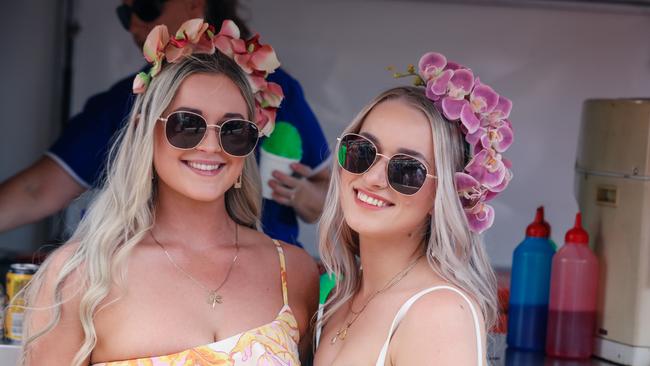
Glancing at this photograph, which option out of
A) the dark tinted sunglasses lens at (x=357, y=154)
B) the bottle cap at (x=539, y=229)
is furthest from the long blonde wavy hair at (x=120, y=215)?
the bottle cap at (x=539, y=229)

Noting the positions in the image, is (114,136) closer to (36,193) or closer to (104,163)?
(104,163)

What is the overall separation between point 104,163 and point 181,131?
1391 mm

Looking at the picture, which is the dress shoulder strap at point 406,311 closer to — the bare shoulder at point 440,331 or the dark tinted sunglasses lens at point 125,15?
the bare shoulder at point 440,331

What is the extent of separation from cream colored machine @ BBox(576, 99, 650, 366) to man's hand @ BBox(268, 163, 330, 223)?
3.42 feet

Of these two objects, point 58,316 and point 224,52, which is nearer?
point 58,316

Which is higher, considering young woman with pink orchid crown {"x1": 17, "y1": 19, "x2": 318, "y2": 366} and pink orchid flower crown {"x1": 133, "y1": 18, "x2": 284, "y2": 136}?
pink orchid flower crown {"x1": 133, "y1": 18, "x2": 284, "y2": 136}

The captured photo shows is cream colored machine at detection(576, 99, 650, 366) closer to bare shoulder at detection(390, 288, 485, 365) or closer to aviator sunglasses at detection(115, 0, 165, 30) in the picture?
bare shoulder at detection(390, 288, 485, 365)

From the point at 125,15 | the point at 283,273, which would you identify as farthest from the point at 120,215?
the point at 125,15

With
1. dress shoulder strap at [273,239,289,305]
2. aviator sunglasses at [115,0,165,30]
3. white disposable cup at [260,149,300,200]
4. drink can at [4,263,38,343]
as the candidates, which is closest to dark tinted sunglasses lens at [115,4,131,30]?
aviator sunglasses at [115,0,165,30]

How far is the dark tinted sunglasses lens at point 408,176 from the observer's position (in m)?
2.19

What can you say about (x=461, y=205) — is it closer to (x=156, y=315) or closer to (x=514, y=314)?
(x=156, y=315)

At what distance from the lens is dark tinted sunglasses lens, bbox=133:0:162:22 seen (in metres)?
3.95

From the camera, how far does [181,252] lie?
2416 mm

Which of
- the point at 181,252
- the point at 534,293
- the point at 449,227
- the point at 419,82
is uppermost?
the point at 419,82
